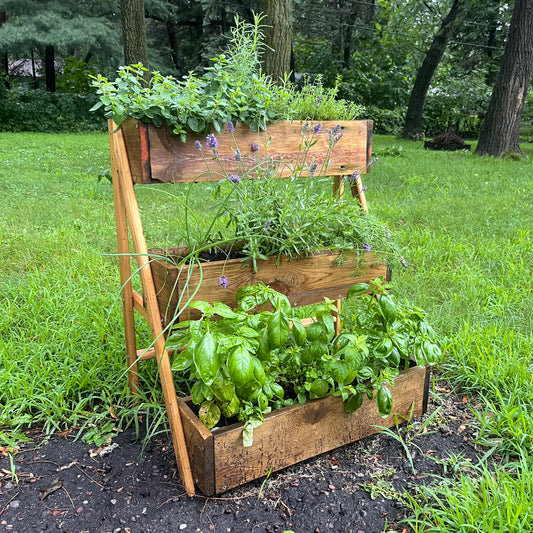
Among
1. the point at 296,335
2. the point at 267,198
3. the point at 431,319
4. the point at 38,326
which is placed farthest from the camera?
the point at 431,319

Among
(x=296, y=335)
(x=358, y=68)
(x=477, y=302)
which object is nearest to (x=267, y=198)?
(x=296, y=335)

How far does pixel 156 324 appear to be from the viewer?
1768mm

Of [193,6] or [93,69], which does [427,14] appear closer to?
[193,6]

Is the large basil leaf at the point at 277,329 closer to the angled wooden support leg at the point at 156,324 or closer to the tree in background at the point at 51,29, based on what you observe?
the angled wooden support leg at the point at 156,324

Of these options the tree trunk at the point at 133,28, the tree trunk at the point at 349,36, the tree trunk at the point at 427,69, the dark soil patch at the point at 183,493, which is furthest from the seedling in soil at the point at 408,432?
the tree trunk at the point at 349,36

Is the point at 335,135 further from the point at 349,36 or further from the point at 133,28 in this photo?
the point at 349,36

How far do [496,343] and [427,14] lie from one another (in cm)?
2130

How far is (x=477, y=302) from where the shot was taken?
10.3 feet

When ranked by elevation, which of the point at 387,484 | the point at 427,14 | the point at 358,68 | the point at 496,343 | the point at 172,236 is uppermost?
the point at 427,14

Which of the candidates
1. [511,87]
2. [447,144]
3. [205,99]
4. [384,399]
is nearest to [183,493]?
[384,399]

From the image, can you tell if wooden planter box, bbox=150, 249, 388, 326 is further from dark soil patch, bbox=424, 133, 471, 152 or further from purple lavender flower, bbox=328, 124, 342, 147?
dark soil patch, bbox=424, 133, 471, 152

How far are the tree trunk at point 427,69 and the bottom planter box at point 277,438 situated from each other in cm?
1421

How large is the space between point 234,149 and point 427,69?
555 inches

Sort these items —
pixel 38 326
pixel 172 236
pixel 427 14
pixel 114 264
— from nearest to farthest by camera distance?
pixel 38 326
pixel 114 264
pixel 172 236
pixel 427 14
